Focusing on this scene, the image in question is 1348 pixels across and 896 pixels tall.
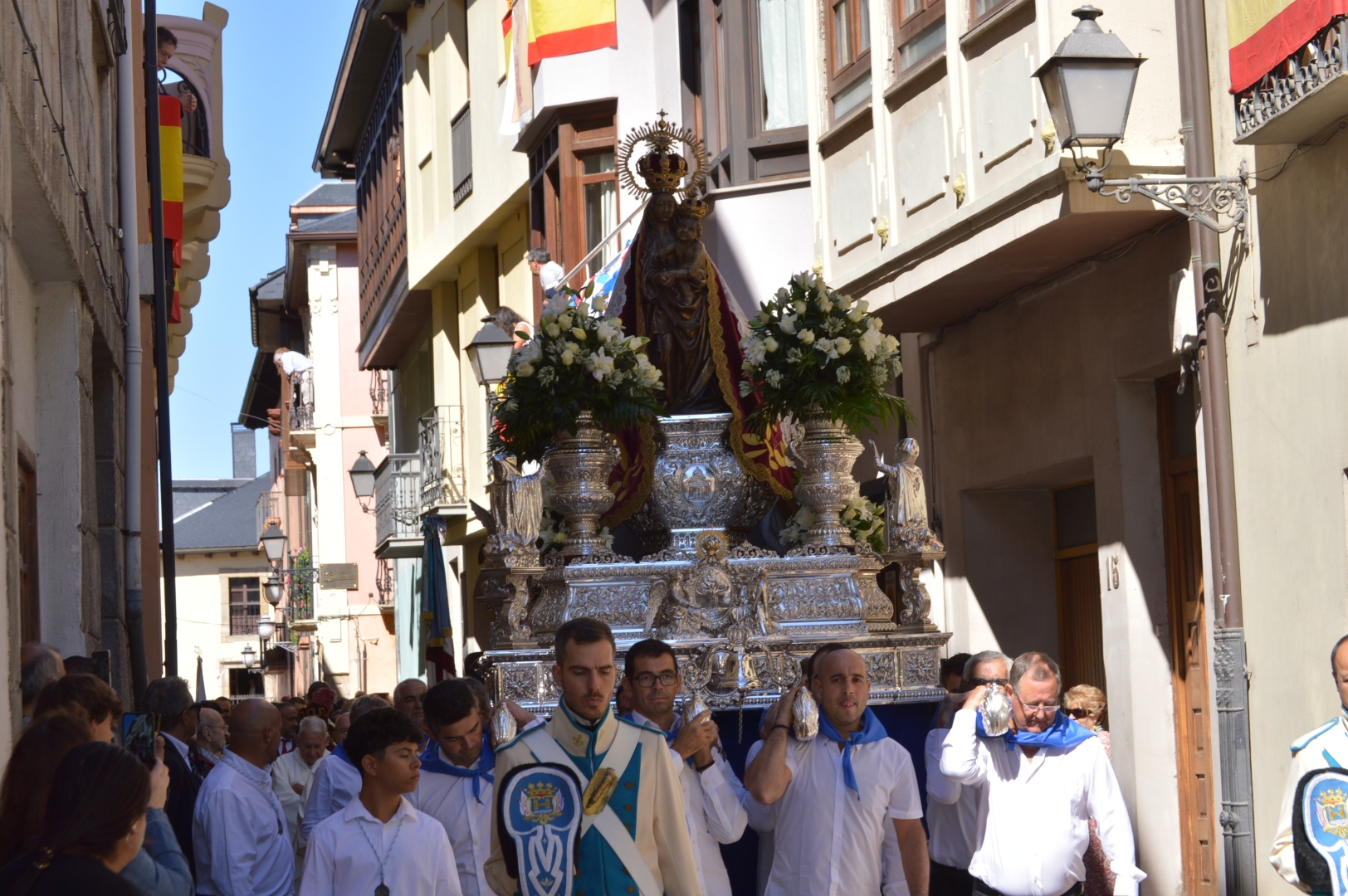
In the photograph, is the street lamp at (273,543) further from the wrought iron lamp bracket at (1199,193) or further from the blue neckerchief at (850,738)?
the blue neckerchief at (850,738)

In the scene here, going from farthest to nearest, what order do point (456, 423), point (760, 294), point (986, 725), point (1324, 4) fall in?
1. point (456, 423)
2. point (760, 294)
3. point (1324, 4)
4. point (986, 725)

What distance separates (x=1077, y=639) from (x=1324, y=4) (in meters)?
6.45

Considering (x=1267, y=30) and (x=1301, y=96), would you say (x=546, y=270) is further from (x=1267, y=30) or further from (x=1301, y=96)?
(x=1301, y=96)

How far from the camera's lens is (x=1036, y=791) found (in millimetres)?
7484

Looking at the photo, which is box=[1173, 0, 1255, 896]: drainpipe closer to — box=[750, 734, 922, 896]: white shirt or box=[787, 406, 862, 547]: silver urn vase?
box=[787, 406, 862, 547]: silver urn vase

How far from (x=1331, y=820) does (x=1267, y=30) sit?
17.3 ft

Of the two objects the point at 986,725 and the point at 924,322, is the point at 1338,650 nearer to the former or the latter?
the point at 986,725

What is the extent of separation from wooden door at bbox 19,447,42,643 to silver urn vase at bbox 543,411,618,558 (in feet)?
8.58

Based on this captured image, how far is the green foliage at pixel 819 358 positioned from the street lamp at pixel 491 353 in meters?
5.58

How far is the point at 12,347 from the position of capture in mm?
9312

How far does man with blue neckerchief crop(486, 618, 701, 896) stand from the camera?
18.7 ft

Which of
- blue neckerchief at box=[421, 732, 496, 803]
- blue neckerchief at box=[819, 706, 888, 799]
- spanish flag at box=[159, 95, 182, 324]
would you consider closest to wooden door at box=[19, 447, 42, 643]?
blue neckerchief at box=[421, 732, 496, 803]

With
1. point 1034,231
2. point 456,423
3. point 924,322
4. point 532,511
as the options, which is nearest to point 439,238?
point 456,423

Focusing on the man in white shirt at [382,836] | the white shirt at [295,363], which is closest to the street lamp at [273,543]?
the white shirt at [295,363]
